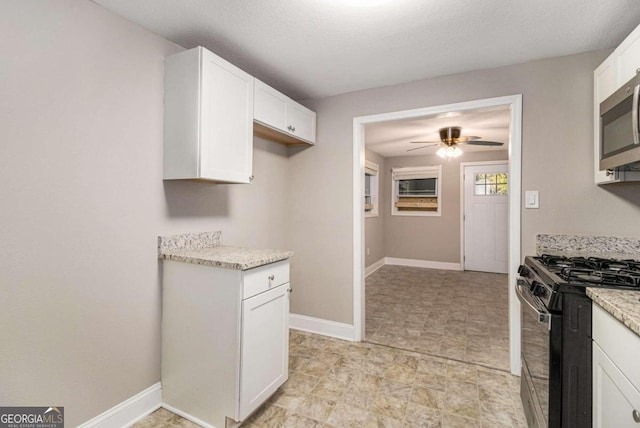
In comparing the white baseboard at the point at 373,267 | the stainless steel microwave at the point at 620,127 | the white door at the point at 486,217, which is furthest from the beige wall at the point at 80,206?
the white door at the point at 486,217

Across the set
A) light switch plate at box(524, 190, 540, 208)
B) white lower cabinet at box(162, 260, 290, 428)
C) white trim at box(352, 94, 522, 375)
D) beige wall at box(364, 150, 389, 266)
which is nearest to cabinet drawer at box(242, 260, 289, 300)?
white lower cabinet at box(162, 260, 290, 428)

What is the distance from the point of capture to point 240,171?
2135 millimetres

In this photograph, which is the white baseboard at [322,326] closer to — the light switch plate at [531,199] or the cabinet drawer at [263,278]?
the cabinet drawer at [263,278]

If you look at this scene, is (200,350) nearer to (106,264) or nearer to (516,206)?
(106,264)

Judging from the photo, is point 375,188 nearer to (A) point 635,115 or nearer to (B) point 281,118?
(B) point 281,118

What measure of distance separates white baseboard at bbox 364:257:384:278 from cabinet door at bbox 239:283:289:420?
357cm

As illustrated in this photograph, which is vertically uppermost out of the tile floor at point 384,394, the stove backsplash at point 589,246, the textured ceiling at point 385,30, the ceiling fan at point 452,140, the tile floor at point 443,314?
the textured ceiling at point 385,30

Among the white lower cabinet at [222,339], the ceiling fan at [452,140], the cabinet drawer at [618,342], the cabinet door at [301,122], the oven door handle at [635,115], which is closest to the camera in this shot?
the cabinet drawer at [618,342]

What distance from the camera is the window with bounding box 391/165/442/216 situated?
245 inches

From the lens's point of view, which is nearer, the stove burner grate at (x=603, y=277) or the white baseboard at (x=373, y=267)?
the stove burner grate at (x=603, y=277)

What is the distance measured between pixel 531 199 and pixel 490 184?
3930 millimetres

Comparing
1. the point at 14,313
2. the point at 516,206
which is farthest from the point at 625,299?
the point at 14,313

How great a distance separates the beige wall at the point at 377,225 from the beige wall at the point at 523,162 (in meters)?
2.66

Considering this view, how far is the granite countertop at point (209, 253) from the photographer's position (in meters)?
1.68
